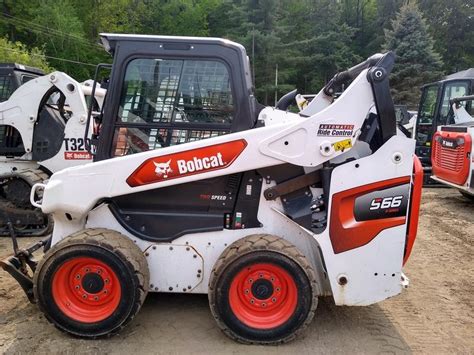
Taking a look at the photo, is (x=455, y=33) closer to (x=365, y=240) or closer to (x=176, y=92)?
(x=365, y=240)

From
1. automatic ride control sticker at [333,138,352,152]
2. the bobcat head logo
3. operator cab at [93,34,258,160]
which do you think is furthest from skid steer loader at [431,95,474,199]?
the bobcat head logo

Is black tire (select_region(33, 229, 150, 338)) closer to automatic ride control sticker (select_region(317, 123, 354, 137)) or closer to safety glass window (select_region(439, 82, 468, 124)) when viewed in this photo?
automatic ride control sticker (select_region(317, 123, 354, 137))

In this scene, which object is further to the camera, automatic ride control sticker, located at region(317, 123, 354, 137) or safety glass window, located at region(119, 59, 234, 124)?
safety glass window, located at region(119, 59, 234, 124)

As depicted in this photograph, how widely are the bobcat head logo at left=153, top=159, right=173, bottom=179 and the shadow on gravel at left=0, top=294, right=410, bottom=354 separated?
50.6 inches

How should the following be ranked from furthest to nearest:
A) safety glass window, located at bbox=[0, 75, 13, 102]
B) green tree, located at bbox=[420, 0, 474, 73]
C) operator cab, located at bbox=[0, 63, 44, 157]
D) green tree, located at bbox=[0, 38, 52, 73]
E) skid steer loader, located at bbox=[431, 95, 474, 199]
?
green tree, located at bbox=[420, 0, 474, 73] → green tree, located at bbox=[0, 38, 52, 73] → skid steer loader, located at bbox=[431, 95, 474, 199] → safety glass window, located at bbox=[0, 75, 13, 102] → operator cab, located at bbox=[0, 63, 44, 157]

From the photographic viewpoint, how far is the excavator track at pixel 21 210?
696 centimetres

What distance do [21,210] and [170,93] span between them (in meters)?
4.18

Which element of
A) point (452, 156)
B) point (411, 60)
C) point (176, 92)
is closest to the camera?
point (176, 92)

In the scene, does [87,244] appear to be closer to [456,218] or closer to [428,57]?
[456,218]

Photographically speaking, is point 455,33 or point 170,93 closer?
point 170,93

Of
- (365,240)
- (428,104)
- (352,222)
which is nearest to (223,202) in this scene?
(352,222)

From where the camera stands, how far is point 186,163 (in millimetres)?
3725

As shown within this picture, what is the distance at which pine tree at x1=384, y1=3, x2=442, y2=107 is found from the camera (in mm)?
31609

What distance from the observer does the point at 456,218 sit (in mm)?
8359
